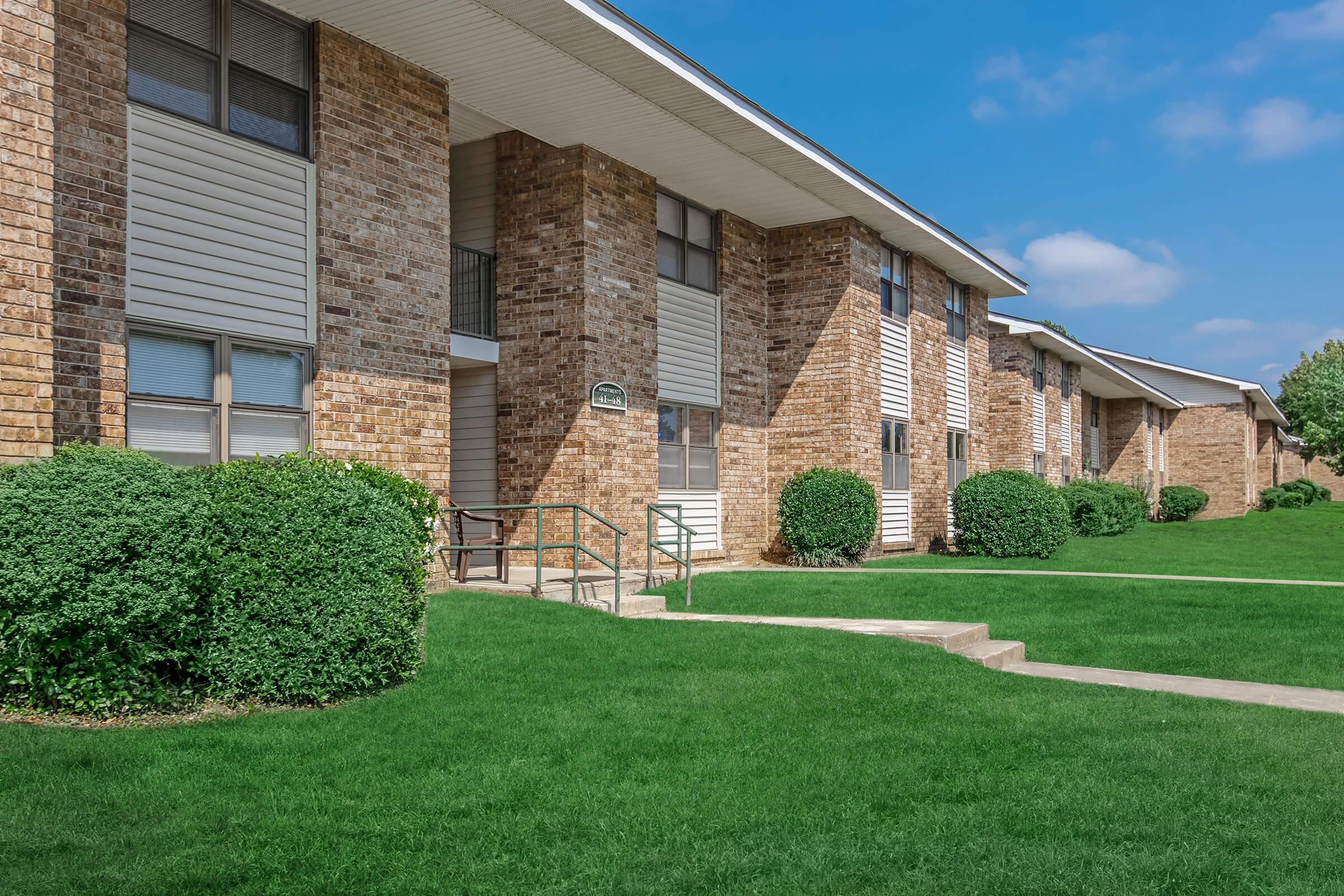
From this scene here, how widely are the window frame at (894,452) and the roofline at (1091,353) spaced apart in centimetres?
945

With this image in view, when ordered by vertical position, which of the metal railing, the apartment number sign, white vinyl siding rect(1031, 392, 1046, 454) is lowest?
the metal railing

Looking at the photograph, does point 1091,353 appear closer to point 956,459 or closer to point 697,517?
point 956,459

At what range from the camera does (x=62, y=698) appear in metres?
5.89

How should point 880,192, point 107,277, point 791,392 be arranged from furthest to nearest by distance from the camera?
point 791,392
point 880,192
point 107,277

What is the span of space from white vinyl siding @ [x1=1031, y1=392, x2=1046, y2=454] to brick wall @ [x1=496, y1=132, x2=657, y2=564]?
63.5ft

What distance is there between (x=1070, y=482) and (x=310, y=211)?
2776 centimetres

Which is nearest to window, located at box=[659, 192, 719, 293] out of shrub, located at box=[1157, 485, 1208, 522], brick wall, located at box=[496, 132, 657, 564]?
brick wall, located at box=[496, 132, 657, 564]

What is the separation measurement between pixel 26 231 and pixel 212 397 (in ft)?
9.44

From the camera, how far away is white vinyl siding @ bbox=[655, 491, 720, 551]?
16672 millimetres

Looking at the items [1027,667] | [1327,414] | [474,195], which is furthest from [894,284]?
[1327,414]

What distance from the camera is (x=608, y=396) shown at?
48.4 feet

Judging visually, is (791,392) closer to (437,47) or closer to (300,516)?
(437,47)

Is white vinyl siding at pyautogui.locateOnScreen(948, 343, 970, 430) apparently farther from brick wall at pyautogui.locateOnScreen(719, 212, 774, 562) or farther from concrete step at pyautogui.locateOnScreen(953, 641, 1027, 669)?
concrete step at pyautogui.locateOnScreen(953, 641, 1027, 669)

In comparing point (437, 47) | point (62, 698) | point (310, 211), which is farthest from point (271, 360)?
point (62, 698)
